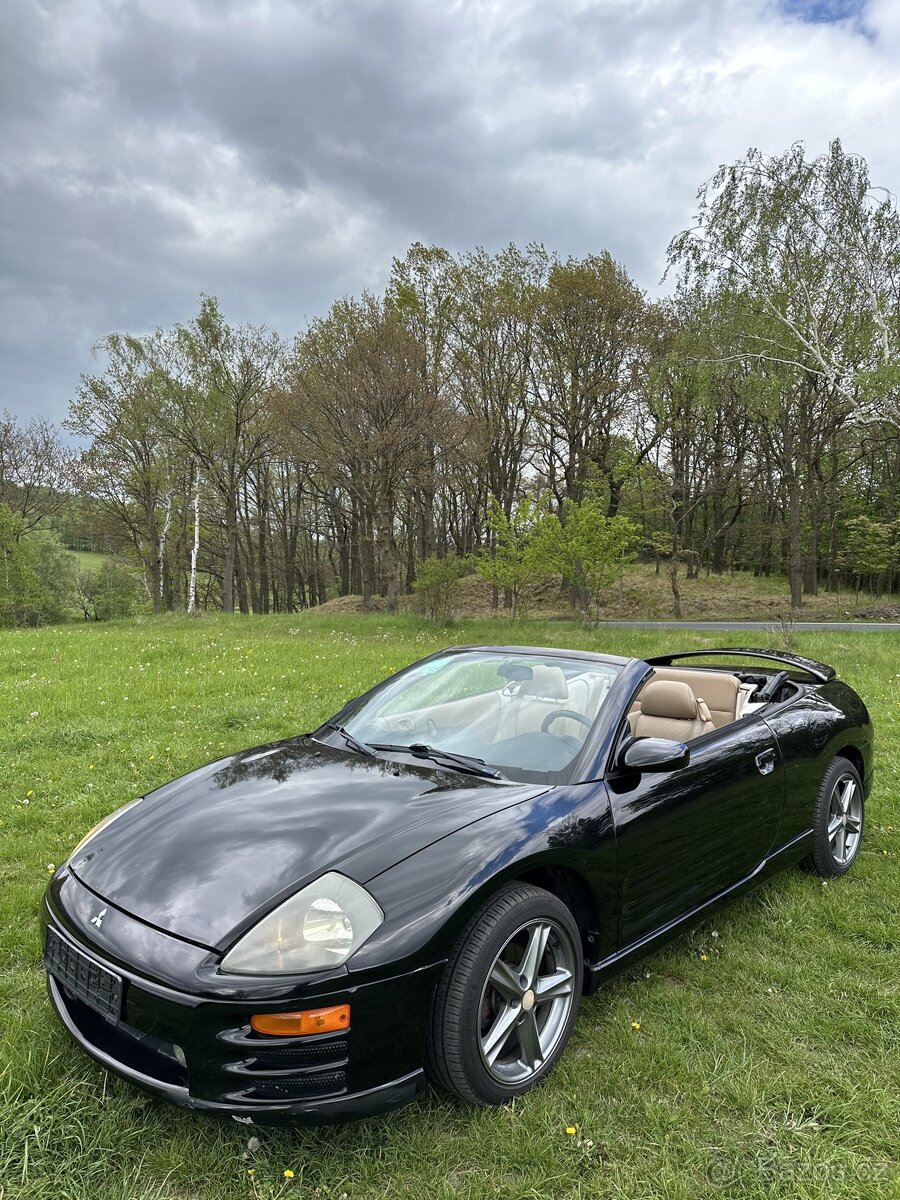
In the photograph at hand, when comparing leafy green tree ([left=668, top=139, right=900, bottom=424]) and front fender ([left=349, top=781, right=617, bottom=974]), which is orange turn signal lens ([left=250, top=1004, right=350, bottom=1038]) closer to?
front fender ([left=349, top=781, right=617, bottom=974])

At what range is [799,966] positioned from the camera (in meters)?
2.92

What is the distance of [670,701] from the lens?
3.66 m

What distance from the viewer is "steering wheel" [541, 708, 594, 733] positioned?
2818mm

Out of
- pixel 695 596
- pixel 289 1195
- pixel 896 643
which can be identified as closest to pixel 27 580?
pixel 695 596

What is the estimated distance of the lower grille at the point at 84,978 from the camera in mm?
1855

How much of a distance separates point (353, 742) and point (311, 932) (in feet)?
4.14

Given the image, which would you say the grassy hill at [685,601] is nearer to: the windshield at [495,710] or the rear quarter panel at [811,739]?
the rear quarter panel at [811,739]

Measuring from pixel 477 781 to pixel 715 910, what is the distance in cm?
128

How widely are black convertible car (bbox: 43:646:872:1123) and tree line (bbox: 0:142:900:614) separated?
541 inches

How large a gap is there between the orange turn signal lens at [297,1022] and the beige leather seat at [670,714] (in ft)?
7.31

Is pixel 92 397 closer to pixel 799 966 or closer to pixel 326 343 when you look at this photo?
pixel 326 343

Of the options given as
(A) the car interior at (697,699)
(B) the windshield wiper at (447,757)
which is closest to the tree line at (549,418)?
(A) the car interior at (697,699)

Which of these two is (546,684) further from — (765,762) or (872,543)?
(872,543)

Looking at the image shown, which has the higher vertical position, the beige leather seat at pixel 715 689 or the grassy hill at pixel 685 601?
the beige leather seat at pixel 715 689
